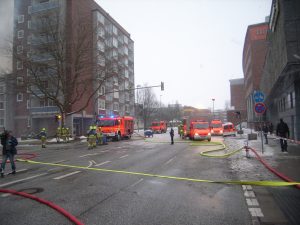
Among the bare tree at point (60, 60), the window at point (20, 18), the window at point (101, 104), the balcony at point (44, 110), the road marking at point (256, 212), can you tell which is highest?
the window at point (20, 18)

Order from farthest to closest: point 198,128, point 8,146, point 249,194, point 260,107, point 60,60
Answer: point 60,60, point 198,128, point 260,107, point 8,146, point 249,194

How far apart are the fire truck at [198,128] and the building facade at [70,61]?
8195 mm

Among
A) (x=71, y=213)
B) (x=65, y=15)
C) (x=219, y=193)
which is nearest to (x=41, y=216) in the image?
(x=71, y=213)

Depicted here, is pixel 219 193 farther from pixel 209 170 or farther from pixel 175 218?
pixel 209 170

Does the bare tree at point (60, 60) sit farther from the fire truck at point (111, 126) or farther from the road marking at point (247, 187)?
the road marking at point (247, 187)

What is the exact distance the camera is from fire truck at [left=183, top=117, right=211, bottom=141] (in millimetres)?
26469

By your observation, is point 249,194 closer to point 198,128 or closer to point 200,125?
point 198,128

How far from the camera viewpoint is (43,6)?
154 feet

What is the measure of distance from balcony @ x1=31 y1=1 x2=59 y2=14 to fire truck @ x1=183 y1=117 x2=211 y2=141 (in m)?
31.3

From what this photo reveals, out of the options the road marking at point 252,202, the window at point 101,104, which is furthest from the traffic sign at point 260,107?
the window at point 101,104

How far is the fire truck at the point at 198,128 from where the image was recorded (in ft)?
86.8

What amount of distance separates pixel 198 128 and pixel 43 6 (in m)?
36.4

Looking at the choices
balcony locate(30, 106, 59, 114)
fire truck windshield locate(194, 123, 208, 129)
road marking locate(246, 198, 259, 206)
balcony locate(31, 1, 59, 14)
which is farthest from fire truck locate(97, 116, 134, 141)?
balcony locate(31, 1, 59, 14)

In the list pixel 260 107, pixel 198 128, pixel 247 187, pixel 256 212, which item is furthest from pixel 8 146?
pixel 198 128
